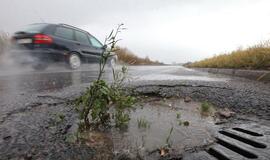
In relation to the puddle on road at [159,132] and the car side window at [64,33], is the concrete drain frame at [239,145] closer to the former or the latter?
the puddle on road at [159,132]

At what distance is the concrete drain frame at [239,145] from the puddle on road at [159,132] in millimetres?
92

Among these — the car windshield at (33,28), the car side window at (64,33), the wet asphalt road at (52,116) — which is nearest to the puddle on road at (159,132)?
the wet asphalt road at (52,116)

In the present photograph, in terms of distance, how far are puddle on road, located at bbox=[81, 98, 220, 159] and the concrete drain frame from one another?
92mm

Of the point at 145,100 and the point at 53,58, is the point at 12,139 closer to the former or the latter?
the point at 145,100

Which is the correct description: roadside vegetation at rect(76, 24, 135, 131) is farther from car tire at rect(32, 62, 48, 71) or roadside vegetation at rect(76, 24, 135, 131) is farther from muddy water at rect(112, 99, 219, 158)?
car tire at rect(32, 62, 48, 71)

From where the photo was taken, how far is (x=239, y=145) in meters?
1.56

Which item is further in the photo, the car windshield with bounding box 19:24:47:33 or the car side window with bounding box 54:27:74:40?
the car side window with bounding box 54:27:74:40

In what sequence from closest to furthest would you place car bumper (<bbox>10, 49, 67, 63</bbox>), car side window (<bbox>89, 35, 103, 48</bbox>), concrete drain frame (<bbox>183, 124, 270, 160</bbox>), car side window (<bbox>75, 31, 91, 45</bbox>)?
concrete drain frame (<bbox>183, 124, 270, 160</bbox>)
car bumper (<bbox>10, 49, 67, 63</bbox>)
car side window (<bbox>75, 31, 91, 45</bbox>)
car side window (<bbox>89, 35, 103, 48</bbox>)

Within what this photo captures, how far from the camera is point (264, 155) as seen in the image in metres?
1.38

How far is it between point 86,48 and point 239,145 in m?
7.38

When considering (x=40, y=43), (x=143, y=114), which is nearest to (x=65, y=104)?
(x=143, y=114)

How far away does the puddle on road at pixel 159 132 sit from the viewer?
5.05 feet

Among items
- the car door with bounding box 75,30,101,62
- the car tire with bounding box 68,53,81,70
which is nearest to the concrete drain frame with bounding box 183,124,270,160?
the car tire with bounding box 68,53,81,70

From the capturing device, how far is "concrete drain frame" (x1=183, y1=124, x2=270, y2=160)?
1405 millimetres
